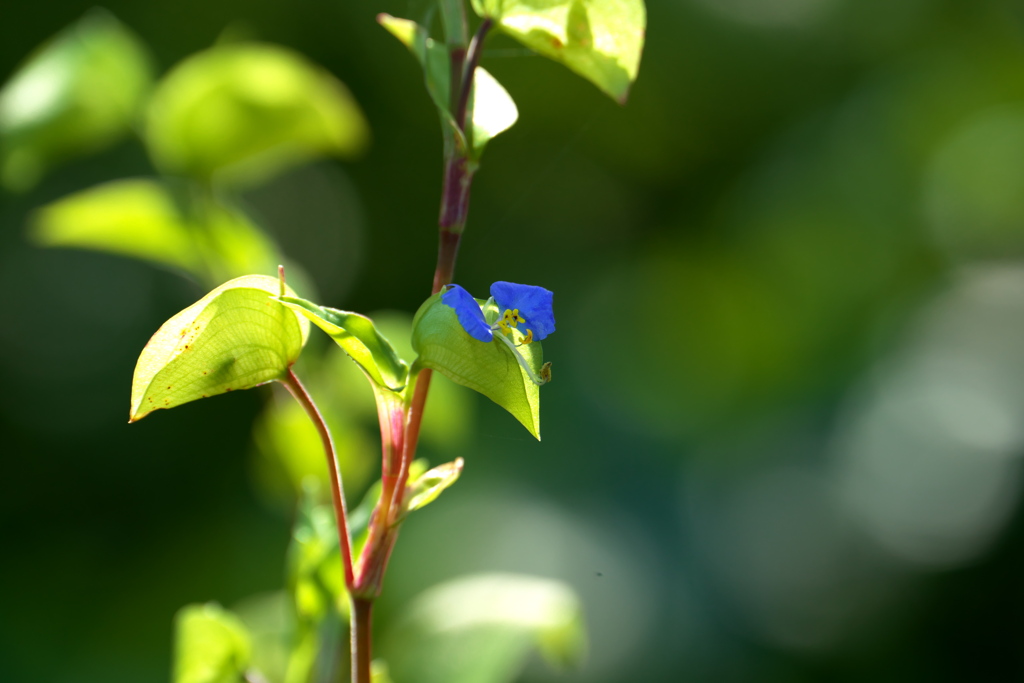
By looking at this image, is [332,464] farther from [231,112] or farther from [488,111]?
[231,112]

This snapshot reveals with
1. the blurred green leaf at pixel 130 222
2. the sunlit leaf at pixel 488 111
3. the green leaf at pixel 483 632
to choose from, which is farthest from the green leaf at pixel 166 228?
the sunlit leaf at pixel 488 111

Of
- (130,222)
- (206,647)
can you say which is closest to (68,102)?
(130,222)

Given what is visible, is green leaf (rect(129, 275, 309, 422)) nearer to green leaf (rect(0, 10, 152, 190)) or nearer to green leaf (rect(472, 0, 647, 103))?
green leaf (rect(472, 0, 647, 103))

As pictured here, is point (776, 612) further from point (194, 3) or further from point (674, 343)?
point (194, 3)

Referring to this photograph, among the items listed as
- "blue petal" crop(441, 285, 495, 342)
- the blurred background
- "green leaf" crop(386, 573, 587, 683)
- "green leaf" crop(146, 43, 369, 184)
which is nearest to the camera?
"blue petal" crop(441, 285, 495, 342)

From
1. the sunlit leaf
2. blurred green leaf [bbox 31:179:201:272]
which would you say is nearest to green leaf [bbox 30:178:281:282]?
blurred green leaf [bbox 31:179:201:272]

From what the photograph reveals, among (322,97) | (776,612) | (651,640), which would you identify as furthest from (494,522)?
(322,97)

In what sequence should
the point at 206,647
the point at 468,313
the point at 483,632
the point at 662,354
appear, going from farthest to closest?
the point at 662,354
the point at 483,632
the point at 206,647
the point at 468,313

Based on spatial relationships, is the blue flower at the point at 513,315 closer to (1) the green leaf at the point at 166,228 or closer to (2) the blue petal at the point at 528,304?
(2) the blue petal at the point at 528,304
